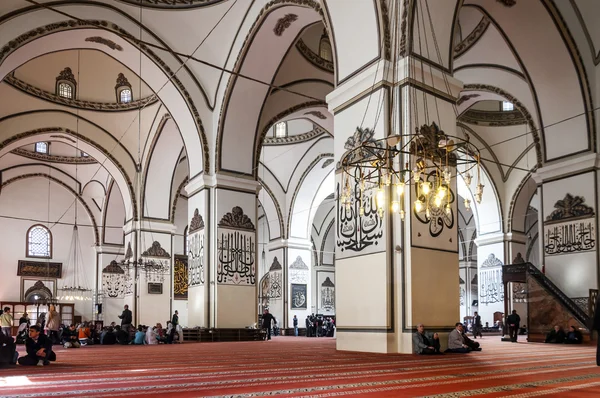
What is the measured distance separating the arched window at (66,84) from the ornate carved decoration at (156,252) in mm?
4114

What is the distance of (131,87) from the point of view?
14.6 metres

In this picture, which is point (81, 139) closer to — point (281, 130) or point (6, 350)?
point (281, 130)

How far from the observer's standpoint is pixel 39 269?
1883cm

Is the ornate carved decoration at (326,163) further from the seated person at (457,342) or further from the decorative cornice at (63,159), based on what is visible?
the seated person at (457,342)

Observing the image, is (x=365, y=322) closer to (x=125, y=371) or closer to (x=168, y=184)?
(x=125, y=371)

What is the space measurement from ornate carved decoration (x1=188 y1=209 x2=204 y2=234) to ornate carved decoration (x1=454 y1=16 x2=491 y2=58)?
575 cm

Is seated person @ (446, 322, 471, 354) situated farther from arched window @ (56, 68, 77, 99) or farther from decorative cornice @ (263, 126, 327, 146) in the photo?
arched window @ (56, 68, 77, 99)

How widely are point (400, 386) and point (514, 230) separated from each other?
12635mm

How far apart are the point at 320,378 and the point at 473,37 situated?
28.3ft

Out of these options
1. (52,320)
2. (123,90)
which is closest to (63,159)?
(123,90)

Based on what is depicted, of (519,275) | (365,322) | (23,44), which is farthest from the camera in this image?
(519,275)

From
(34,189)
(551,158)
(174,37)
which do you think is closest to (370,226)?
(551,158)

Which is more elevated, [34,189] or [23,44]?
[23,44]

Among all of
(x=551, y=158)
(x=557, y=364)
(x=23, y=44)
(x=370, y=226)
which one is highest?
(x=23, y=44)
